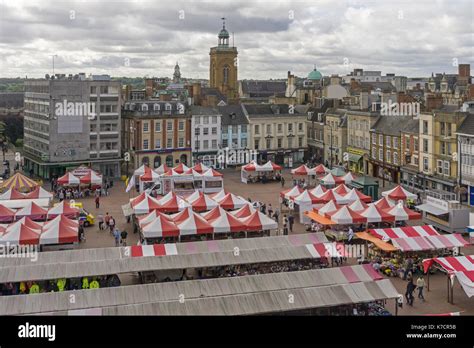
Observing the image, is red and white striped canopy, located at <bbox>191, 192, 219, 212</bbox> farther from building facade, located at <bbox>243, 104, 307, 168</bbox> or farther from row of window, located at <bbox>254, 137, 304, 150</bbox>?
row of window, located at <bbox>254, 137, 304, 150</bbox>

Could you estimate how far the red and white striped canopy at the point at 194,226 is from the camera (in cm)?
2973

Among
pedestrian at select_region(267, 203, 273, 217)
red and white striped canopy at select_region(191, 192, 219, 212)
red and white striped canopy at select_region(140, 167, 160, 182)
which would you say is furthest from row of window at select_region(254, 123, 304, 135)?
red and white striped canopy at select_region(191, 192, 219, 212)

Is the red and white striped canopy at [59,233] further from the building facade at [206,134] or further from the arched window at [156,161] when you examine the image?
the building facade at [206,134]

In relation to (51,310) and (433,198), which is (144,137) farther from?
(51,310)

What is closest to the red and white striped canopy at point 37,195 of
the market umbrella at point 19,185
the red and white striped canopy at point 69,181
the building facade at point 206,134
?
the market umbrella at point 19,185

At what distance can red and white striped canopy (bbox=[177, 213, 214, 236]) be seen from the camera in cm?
2973

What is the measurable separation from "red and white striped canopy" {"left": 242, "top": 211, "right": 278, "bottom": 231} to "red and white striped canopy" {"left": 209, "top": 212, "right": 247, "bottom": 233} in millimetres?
335

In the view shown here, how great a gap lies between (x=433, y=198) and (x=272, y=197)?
52.1 ft

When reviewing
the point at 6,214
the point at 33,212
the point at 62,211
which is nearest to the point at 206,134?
the point at 62,211

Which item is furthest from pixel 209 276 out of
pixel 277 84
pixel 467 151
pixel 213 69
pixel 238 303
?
pixel 277 84

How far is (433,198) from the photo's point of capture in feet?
114

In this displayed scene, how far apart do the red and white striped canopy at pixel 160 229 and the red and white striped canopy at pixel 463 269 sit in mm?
13617

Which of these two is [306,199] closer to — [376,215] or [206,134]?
[376,215]

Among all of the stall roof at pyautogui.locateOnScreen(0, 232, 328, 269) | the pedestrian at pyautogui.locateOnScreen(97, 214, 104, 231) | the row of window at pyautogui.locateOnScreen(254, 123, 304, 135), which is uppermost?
the row of window at pyautogui.locateOnScreen(254, 123, 304, 135)
